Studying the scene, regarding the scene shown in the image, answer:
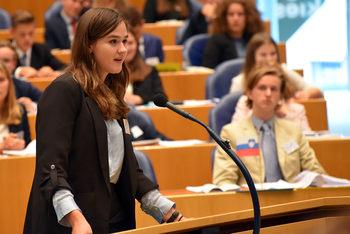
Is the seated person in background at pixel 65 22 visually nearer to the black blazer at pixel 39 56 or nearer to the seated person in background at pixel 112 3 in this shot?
the seated person in background at pixel 112 3

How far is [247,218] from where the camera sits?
1.18 m

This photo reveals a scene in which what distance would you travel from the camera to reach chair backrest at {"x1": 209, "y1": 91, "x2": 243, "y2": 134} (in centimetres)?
288

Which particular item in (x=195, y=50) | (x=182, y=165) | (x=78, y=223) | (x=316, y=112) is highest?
(x=195, y=50)

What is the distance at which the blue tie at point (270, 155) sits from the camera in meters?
2.32

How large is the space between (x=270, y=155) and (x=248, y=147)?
399mm

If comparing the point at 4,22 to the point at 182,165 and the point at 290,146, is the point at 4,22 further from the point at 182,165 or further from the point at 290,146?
the point at 290,146

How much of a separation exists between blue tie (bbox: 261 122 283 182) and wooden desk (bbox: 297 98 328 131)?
0.81 m

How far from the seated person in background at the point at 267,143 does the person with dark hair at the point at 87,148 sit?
1004mm

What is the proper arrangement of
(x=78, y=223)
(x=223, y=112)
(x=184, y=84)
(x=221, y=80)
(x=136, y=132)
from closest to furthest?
(x=78, y=223) < (x=136, y=132) < (x=223, y=112) < (x=221, y=80) < (x=184, y=84)

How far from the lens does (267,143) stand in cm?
241

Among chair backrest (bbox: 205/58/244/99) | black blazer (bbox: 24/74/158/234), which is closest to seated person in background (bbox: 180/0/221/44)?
chair backrest (bbox: 205/58/244/99)

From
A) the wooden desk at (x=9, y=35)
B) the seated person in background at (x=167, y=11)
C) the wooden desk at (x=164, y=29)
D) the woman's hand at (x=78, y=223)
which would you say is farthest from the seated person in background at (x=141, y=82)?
the woman's hand at (x=78, y=223)

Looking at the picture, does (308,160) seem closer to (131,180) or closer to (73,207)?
(131,180)

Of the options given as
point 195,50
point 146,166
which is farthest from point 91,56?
point 195,50
